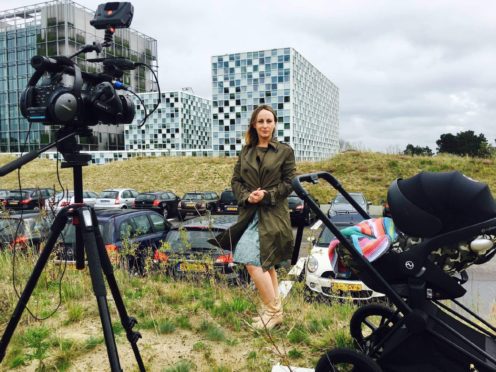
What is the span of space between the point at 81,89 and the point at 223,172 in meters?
28.4

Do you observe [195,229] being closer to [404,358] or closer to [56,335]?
[56,335]

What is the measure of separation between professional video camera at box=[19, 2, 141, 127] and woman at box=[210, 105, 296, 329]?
1.16 m

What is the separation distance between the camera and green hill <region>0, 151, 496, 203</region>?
2469cm

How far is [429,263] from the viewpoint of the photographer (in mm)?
1957

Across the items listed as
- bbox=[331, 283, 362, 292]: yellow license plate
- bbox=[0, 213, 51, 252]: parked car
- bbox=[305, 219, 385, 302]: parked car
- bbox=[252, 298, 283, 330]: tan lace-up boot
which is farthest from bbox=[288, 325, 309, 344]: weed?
bbox=[331, 283, 362, 292]: yellow license plate

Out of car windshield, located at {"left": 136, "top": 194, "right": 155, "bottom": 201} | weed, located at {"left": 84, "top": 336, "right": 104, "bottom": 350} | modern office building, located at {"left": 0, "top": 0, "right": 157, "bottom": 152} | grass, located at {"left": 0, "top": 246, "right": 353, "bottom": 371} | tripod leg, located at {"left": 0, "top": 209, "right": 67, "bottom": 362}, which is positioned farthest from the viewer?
modern office building, located at {"left": 0, "top": 0, "right": 157, "bottom": 152}

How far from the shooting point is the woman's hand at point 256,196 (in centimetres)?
307

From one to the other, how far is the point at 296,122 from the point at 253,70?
1062 centimetres

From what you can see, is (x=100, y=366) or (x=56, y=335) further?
(x=56, y=335)

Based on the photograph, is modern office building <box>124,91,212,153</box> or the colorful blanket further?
modern office building <box>124,91,212,153</box>

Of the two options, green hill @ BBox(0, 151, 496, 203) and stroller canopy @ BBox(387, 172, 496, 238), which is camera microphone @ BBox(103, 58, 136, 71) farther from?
green hill @ BBox(0, 151, 496, 203)

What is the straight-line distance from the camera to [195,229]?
6598 mm

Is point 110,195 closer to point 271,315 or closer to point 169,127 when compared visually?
point 271,315

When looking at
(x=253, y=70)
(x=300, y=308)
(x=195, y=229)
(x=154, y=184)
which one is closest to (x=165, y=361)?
(x=300, y=308)
